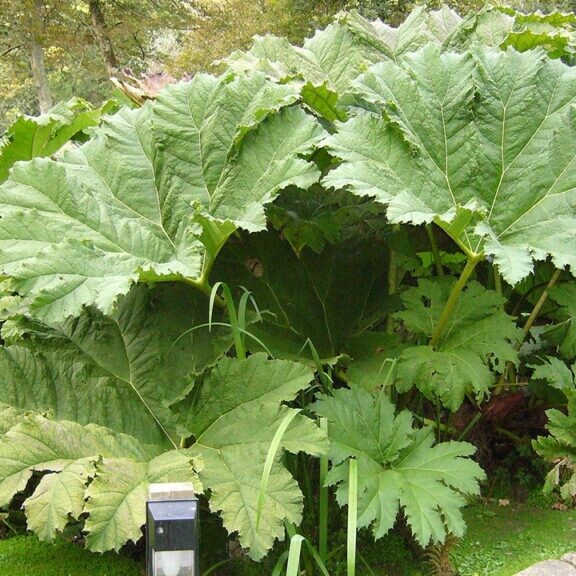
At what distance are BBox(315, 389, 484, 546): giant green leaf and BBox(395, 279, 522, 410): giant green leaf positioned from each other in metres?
0.13

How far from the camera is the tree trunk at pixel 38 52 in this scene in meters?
13.0

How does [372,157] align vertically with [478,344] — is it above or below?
above

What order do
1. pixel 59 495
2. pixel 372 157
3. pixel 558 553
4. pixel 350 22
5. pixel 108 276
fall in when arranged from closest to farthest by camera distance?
1. pixel 59 495
2. pixel 108 276
3. pixel 558 553
4. pixel 372 157
5. pixel 350 22

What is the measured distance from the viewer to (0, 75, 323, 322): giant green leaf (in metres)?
1.92

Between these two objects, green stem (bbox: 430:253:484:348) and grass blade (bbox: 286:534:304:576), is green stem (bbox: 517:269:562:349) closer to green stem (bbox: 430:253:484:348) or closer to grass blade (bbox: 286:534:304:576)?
green stem (bbox: 430:253:484:348)

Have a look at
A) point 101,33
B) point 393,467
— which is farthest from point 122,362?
point 101,33

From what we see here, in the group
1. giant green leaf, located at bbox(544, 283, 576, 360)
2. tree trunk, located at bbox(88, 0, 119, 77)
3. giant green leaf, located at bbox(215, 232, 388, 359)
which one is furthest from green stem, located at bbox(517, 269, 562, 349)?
tree trunk, located at bbox(88, 0, 119, 77)

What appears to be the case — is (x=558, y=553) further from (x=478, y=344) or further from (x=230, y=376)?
(x=230, y=376)

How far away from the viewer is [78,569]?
198cm

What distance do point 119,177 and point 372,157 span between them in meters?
0.82

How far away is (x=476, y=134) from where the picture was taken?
2.27 meters

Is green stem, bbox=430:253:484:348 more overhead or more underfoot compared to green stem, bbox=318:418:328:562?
more overhead

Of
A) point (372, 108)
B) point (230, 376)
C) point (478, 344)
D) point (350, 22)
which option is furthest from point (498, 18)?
point (230, 376)

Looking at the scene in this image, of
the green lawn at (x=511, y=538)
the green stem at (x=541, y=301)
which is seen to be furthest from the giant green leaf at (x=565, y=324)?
the green lawn at (x=511, y=538)
